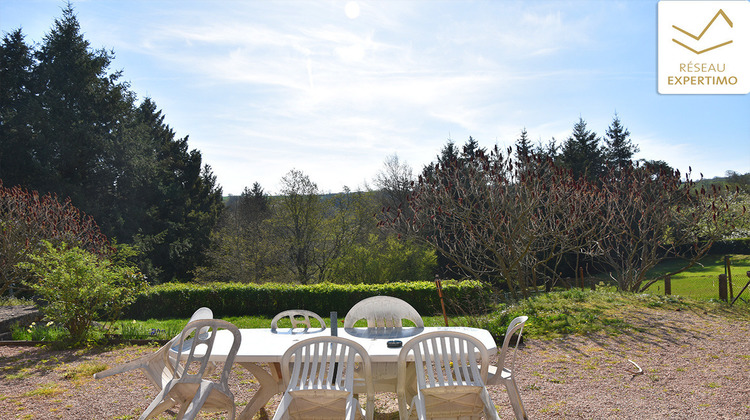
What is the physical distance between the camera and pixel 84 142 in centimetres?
1797

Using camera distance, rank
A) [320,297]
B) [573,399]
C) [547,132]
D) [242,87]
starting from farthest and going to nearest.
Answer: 1. [547,132]
2. [320,297]
3. [242,87]
4. [573,399]

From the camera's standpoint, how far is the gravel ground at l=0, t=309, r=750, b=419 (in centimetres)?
383

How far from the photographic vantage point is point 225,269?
17.1 metres

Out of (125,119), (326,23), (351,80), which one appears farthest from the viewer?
(125,119)

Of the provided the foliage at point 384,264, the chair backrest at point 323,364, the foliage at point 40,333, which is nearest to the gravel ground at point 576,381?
the foliage at point 40,333

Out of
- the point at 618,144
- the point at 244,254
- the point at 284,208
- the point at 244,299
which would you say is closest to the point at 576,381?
the point at 244,299

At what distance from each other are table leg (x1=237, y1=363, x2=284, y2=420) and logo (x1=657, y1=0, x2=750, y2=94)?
6.63 metres

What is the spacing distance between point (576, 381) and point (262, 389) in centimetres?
303

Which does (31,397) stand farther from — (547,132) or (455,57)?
(547,132)

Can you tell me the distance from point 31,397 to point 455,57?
21.5 ft

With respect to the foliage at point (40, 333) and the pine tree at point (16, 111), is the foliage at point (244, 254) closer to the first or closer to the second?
the pine tree at point (16, 111)

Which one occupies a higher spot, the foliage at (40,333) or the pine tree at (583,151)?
the pine tree at (583,151)

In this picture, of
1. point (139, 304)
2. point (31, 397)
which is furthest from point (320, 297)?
point (31, 397)

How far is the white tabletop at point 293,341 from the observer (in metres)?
3.23
